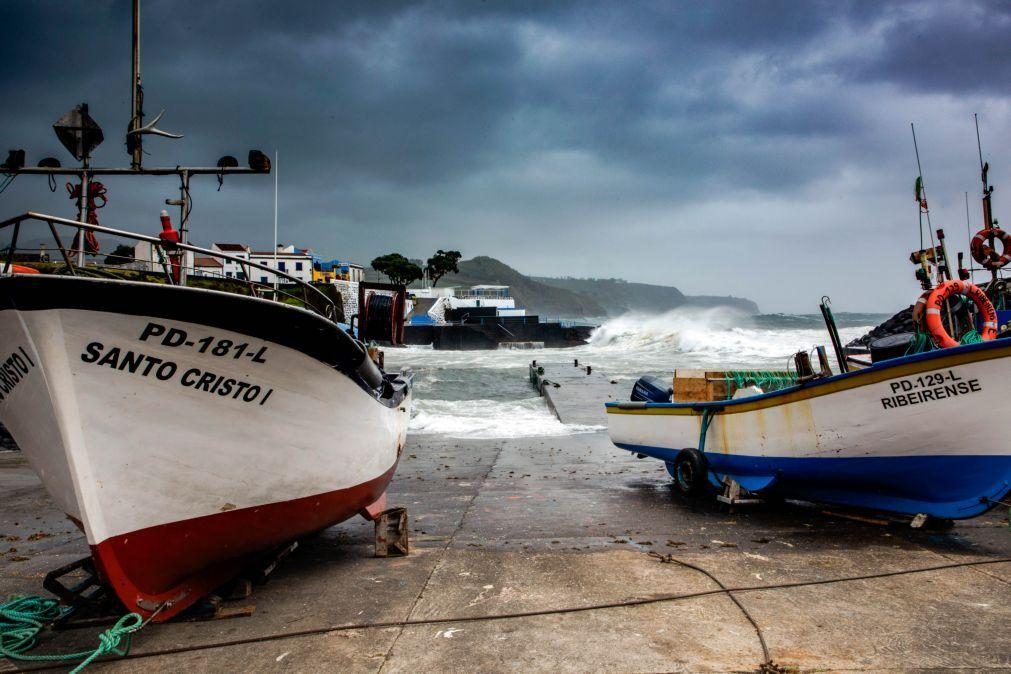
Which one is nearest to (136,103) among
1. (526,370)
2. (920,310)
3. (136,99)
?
(136,99)

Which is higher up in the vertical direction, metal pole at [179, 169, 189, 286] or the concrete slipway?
metal pole at [179, 169, 189, 286]

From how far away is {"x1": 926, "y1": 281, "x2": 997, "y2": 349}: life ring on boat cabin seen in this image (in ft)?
19.1

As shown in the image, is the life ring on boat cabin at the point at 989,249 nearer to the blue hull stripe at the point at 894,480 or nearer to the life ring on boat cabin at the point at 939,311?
the life ring on boat cabin at the point at 939,311

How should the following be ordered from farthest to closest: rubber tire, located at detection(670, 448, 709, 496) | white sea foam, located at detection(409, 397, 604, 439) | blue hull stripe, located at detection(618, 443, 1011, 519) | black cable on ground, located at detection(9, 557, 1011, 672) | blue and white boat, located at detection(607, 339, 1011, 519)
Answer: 1. white sea foam, located at detection(409, 397, 604, 439)
2. rubber tire, located at detection(670, 448, 709, 496)
3. blue hull stripe, located at detection(618, 443, 1011, 519)
4. blue and white boat, located at detection(607, 339, 1011, 519)
5. black cable on ground, located at detection(9, 557, 1011, 672)

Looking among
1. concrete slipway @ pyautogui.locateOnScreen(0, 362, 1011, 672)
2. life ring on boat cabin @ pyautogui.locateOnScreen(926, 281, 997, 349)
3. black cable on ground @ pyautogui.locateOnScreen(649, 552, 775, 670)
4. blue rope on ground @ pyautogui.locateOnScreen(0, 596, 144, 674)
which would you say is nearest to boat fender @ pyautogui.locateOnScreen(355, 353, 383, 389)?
concrete slipway @ pyautogui.locateOnScreen(0, 362, 1011, 672)

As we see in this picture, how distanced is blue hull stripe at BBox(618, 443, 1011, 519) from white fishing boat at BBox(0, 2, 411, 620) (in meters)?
4.03

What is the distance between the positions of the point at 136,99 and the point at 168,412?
8.90 meters

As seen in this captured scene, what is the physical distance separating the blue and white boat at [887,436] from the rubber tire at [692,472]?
159 millimetres

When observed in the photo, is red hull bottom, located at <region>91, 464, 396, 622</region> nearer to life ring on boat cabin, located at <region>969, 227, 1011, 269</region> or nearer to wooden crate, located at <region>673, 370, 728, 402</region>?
wooden crate, located at <region>673, 370, 728, 402</region>

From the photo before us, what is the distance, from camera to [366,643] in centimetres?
352

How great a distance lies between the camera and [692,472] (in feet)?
22.8

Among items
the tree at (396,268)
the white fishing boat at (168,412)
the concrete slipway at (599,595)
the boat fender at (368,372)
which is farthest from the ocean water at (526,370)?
the tree at (396,268)

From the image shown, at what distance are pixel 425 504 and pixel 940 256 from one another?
605 centimetres

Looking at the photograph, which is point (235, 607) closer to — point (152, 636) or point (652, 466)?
point (152, 636)
